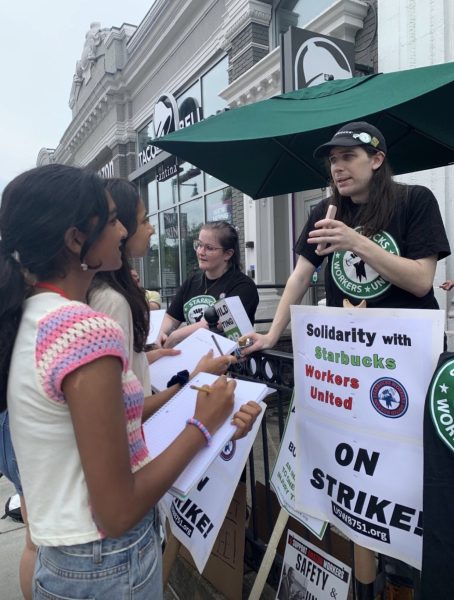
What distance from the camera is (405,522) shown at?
4.97 feet

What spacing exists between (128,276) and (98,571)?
0.99m

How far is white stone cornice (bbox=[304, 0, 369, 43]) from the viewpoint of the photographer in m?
5.66

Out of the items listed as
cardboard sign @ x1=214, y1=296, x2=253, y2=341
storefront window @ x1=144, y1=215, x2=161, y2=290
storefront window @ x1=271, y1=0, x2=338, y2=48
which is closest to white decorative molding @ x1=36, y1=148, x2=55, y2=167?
storefront window @ x1=144, y1=215, x2=161, y2=290

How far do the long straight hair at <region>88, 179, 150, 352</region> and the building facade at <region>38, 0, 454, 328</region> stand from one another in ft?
11.6

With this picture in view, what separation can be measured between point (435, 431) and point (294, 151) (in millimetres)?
2305

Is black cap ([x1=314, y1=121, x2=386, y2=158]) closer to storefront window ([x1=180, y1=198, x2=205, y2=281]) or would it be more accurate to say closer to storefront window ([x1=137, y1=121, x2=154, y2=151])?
storefront window ([x1=180, y1=198, x2=205, y2=281])

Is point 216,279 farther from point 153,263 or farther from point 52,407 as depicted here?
point 153,263

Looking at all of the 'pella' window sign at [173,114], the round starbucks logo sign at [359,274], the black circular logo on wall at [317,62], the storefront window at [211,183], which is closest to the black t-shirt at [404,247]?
the round starbucks logo sign at [359,274]

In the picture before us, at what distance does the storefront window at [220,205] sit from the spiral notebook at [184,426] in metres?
7.44

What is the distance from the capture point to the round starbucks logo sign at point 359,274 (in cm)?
192

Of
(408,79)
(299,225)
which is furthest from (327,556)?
(299,225)

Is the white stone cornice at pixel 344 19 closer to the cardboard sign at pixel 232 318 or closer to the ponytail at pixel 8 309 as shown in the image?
the cardboard sign at pixel 232 318

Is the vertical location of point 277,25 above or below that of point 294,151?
above

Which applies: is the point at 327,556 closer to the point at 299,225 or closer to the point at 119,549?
the point at 119,549
